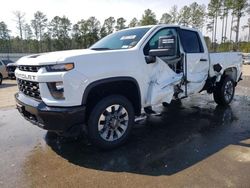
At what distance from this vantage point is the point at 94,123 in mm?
3977

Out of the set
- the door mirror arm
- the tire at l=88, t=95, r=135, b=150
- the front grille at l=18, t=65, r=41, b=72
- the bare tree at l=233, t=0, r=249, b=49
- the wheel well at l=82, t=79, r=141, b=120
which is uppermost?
the bare tree at l=233, t=0, r=249, b=49

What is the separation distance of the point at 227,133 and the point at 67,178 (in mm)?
3212

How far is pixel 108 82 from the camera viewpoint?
13.1 ft

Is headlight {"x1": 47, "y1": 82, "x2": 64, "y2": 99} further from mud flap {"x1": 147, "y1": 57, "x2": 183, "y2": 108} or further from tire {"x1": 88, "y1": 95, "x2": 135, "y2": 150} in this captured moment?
mud flap {"x1": 147, "y1": 57, "x2": 183, "y2": 108}

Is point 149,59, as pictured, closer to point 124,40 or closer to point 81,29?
point 124,40

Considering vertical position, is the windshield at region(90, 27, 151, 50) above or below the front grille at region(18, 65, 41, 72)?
above

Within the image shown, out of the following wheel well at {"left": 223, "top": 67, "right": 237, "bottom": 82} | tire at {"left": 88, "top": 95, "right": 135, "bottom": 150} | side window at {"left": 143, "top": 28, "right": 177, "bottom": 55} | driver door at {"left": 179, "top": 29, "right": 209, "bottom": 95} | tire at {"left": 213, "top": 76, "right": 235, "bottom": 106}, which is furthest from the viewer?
wheel well at {"left": 223, "top": 67, "right": 237, "bottom": 82}

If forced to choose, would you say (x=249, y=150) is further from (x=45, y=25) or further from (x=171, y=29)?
(x=45, y=25)

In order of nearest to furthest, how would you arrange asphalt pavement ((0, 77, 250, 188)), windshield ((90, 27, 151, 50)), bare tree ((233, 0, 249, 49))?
asphalt pavement ((0, 77, 250, 188)) → windshield ((90, 27, 151, 50)) → bare tree ((233, 0, 249, 49))

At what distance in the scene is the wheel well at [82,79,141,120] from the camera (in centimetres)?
389

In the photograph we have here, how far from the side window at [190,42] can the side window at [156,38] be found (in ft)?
1.10

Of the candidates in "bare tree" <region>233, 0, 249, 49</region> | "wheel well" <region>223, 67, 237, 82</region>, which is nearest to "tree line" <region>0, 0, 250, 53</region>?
"bare tree" <region>233, 0, 249, 49</region>

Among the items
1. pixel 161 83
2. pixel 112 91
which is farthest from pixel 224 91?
pixel 112 91

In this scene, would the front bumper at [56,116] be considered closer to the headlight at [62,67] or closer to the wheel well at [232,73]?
the headlight at [62,67]
